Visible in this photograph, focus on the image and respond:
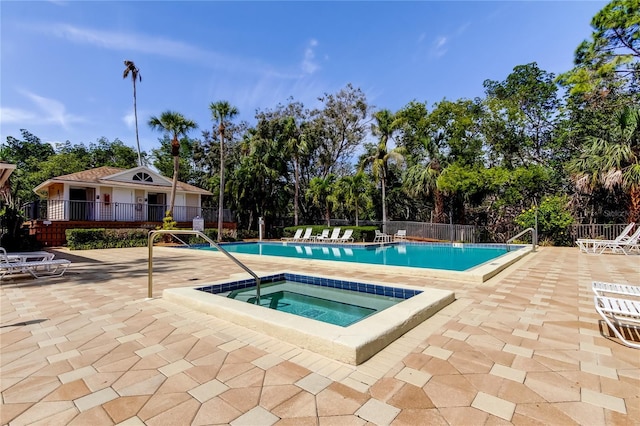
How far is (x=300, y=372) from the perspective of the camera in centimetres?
268

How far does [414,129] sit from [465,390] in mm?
23775

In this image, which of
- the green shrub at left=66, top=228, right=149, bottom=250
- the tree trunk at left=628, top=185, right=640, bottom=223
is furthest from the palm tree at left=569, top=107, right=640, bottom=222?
the green shrub at left=66, top=228, right=149, bottom=250

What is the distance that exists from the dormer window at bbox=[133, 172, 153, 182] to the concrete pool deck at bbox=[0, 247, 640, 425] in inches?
678

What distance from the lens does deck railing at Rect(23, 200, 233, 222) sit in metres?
17.7

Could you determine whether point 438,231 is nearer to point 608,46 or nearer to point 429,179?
point 429,179

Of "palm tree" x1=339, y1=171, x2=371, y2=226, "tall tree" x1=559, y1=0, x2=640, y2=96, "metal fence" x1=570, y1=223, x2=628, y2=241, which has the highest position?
"tall tree" x1=559, y1=0, x2=640, y2=96

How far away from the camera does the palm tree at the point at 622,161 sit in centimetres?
1339

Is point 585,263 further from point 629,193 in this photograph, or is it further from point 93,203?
point 93,203

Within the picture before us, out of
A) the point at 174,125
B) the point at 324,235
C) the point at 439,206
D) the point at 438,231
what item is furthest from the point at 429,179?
the point at 174,125

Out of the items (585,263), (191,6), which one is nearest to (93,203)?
(191,6)

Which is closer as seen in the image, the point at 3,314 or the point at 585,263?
the point at 3,314

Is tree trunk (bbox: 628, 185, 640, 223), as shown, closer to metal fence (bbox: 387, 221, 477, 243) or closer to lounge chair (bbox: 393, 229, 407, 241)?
metal fence (bbox: 387, 221, 477, 243)

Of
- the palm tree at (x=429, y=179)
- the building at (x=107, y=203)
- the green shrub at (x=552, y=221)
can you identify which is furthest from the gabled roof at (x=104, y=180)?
the green shrub at (x=552, y=221)

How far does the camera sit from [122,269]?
8.54 metres
